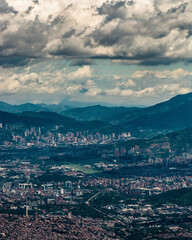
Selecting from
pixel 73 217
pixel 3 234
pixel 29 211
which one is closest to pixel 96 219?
pixel 73 217

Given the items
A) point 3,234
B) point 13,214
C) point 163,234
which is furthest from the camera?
point 13,214

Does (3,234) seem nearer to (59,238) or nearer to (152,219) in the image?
(59,238)

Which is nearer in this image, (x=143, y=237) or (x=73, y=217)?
(x=143, y=237)

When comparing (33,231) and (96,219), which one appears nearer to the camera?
(33,231)

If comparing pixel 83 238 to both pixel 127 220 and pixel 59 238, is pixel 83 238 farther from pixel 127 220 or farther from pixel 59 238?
pixel 127 220

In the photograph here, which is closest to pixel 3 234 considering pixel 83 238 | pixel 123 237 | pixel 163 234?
pixel 83 238

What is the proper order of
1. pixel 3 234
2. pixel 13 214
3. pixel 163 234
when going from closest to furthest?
pixel 3 234 → pixel 163 234 → pixel 13 214

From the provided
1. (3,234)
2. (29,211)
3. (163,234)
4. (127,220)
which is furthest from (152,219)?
(3,234)
